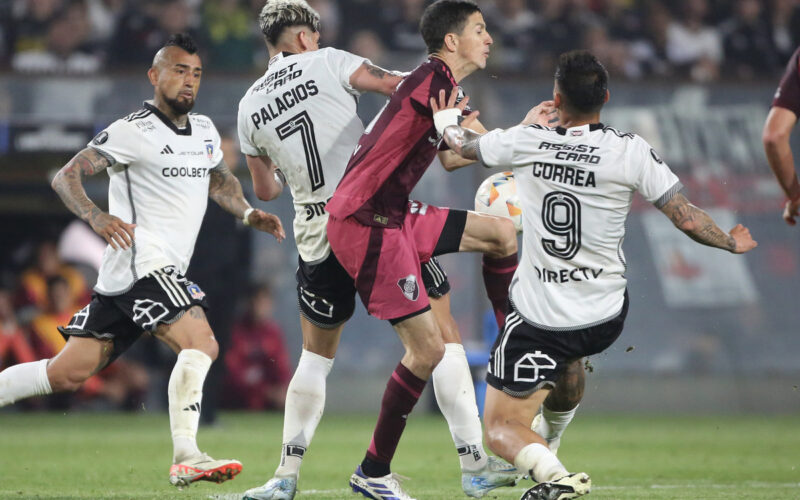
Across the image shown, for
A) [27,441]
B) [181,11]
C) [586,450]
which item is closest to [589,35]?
[181,11]

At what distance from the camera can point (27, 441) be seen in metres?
9.42

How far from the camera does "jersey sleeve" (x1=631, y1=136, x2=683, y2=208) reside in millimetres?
4969

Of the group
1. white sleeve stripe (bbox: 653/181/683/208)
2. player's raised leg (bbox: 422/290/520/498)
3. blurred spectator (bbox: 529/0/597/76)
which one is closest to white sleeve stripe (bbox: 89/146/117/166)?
player's raised leg (bbox: 422/290/520/498)

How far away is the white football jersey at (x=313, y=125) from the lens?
5.72 meters

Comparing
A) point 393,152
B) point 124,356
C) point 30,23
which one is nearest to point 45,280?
point 124,356

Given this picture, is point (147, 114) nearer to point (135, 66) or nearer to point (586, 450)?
point (586, 450)

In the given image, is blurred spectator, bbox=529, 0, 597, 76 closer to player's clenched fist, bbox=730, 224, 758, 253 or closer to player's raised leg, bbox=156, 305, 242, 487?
player's raised leg, bbox=156, 305, 242, 487

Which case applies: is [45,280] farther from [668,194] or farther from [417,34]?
[668,194]

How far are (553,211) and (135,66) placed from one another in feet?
29.5

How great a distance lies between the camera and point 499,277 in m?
6.11

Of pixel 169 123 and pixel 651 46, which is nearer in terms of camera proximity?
pixel 169 123

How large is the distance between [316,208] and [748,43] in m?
11.0

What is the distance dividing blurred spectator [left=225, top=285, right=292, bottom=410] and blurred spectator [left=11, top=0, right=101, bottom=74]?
3.39m

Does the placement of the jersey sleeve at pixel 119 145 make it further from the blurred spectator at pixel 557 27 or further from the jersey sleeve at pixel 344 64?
the blurred spectator at pixel 557 27
